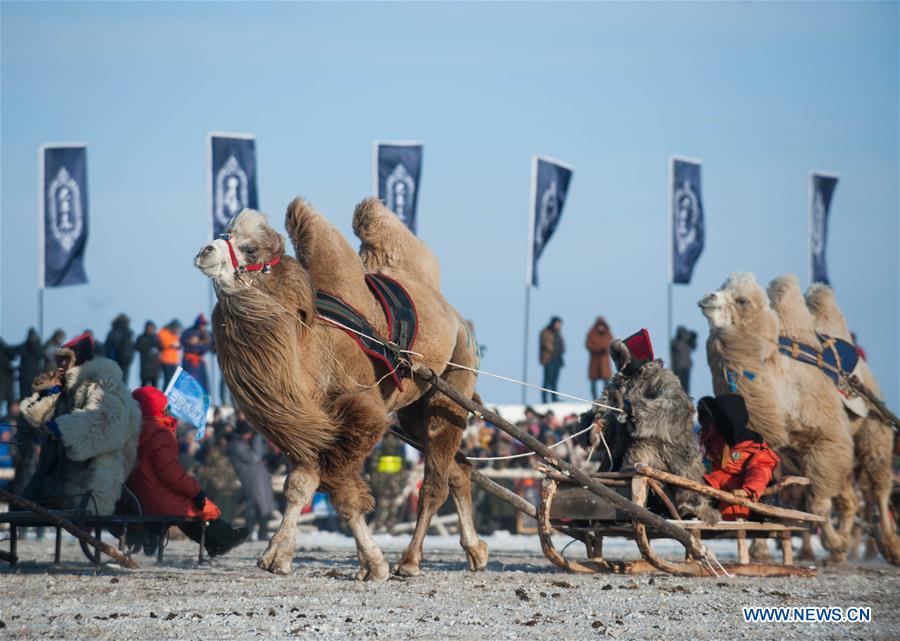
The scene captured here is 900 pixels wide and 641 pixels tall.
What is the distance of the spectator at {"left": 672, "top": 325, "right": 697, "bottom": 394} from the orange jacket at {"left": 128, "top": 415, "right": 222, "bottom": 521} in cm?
1575

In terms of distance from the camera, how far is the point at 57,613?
27.3 feet

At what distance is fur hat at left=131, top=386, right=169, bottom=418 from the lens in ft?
41.6

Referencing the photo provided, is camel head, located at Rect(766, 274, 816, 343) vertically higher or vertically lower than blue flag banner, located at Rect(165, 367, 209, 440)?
higher

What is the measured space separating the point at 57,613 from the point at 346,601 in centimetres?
177

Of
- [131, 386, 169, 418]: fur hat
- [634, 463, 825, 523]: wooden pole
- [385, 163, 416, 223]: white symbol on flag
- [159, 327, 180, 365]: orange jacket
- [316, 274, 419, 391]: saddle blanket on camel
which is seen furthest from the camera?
[385, 163, 416, 223]: white symbol on flag

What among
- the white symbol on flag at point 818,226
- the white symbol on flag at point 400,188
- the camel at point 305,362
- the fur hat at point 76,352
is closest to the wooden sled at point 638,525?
the camel at point 305,362

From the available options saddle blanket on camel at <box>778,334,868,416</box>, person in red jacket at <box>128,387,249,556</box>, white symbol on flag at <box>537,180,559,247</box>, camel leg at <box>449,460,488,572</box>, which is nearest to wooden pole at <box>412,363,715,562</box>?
camel leg at <box>449,460,488,572</box>

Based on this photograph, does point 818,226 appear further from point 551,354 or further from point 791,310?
point 791,310

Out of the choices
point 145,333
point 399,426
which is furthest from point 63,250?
point 399,426

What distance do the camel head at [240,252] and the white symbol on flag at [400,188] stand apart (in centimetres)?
1802

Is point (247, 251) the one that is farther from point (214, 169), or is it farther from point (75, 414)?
point (214, 169)

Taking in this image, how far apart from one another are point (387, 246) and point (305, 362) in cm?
246

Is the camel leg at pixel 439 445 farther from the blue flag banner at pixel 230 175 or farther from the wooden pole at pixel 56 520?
the blue flag banner at pixel 230 175

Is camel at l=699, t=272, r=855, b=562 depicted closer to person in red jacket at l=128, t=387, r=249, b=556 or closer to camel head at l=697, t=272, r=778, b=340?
camel head at l=697, t=272, r=778, b=340
